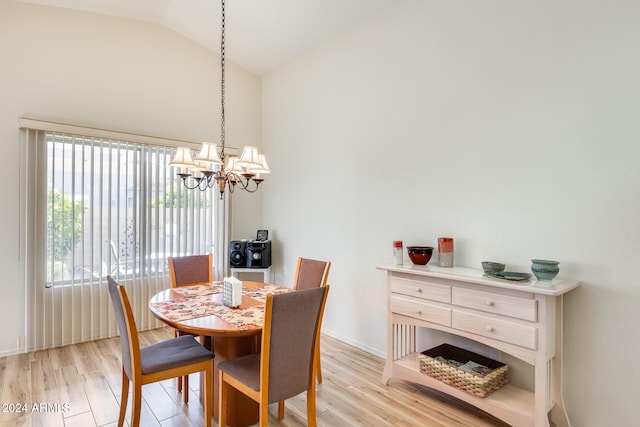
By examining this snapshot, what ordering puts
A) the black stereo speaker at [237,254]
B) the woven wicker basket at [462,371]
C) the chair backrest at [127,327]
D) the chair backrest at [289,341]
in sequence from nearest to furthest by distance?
the chair backrest at [289,341] < the chair backrest at [127,327] < the woven wicker basket at [462,371] < the black stereo speaker at [237,254]

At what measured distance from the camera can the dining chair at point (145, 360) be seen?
182cm

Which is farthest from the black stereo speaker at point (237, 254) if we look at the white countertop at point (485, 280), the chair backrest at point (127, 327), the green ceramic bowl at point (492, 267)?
the green ceramic bowl at point (492, 267)

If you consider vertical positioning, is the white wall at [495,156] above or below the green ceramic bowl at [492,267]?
above

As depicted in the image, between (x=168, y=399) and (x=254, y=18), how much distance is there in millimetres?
3555

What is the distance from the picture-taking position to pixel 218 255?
4.42m

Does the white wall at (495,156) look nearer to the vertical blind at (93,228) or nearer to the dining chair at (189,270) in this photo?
the dining chair at (189,270)

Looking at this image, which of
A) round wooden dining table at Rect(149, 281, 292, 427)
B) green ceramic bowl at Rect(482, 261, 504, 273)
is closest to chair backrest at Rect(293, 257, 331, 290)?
round wooden dining table at Rect(149, 281, 292, 427)

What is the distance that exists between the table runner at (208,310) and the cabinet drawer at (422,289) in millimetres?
941

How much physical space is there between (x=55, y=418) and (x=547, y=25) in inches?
158

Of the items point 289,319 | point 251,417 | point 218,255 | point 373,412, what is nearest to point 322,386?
point 373,412

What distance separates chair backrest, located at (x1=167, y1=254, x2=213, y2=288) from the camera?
2.99 metres

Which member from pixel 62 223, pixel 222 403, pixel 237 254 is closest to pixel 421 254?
pixel 222 403

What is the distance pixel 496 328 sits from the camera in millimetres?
2033

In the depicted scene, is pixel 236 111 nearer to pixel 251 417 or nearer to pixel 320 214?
pixel 320 214
